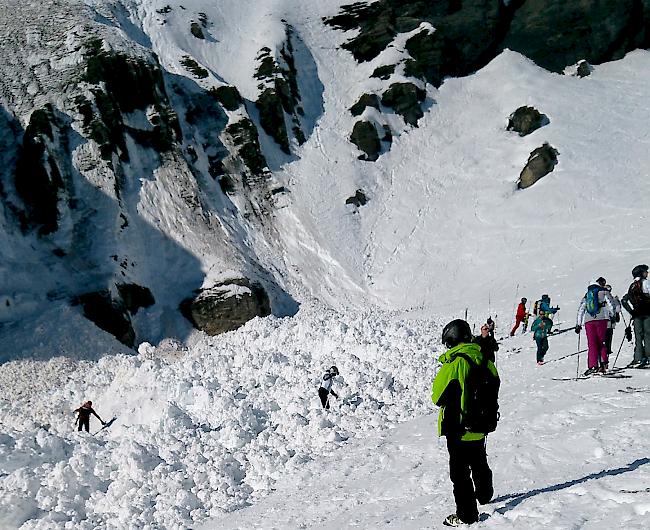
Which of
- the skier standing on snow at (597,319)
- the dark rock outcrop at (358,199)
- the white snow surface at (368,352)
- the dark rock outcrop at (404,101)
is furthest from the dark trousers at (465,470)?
the dark rock outcrop at (404,101)

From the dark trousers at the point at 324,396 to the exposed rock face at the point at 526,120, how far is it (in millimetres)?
37396

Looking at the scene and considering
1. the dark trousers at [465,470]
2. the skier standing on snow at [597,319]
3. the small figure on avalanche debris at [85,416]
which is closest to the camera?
the dark trousers at [465,470]

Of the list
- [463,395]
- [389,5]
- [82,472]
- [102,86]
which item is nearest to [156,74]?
[102,86]

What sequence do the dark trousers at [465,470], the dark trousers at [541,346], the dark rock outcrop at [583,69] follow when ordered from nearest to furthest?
1. the dark trousers at [465,470]
2. the dark trousers at [541,346]
3. the dark rock outcrop at [583,69]

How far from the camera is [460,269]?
121 feet

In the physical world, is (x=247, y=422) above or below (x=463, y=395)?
below

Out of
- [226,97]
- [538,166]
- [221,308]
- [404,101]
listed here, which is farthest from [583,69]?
[221,308]

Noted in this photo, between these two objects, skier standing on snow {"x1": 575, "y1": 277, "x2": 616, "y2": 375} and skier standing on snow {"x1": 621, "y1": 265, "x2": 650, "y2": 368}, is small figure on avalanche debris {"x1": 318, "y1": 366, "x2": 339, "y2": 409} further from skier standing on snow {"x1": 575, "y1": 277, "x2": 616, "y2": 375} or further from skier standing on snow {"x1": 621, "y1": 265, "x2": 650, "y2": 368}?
skier standing on snow {"x1": 621, "y1": 265, "x2": 650, "y2": 368}

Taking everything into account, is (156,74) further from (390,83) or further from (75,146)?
(390,83)

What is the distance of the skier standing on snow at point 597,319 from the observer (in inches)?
395

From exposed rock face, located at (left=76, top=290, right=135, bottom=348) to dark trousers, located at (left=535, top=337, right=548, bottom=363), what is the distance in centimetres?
1899

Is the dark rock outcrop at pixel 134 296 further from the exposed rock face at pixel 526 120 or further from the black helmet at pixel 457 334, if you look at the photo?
the exposed rock face at pixel 526 120

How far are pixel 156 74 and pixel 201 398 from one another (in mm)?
30773

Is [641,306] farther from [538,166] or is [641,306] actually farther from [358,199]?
[358,199]
